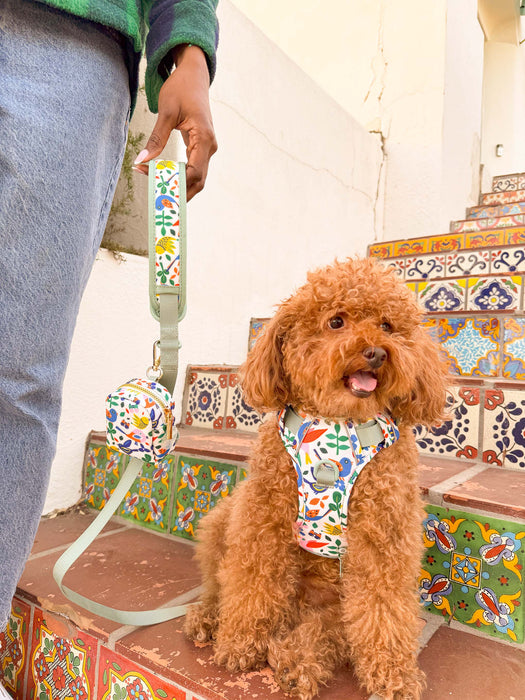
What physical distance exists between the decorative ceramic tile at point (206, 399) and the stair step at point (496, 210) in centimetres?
287

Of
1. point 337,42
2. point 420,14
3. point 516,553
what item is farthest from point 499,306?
point 337,42

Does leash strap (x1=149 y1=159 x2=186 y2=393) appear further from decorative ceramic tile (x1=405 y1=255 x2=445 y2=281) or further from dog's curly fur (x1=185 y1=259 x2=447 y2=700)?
decorative ceramic tile (x1=405 y1=255 x2=445 y2=281)

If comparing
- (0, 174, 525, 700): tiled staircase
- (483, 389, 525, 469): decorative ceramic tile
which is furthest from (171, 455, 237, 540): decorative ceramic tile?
(483, 389, 525, 469): decorative ceramic tile

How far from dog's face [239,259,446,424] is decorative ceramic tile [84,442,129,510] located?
917 mm

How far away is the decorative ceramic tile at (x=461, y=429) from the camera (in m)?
1.55

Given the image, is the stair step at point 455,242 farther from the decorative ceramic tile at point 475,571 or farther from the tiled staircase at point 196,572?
the decorative ceramic tile at point 475,571

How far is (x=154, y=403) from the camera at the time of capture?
90 cm

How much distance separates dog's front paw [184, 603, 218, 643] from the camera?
1.04m

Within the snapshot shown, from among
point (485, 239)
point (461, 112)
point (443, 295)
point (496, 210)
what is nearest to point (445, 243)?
point (485, 239)

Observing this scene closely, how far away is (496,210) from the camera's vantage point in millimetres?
4008

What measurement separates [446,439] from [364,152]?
277 centimetres

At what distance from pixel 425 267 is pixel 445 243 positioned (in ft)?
1.17

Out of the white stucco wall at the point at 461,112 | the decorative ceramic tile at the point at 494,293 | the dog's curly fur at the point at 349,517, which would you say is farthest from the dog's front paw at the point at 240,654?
the white stucco wall at the point at 461,112

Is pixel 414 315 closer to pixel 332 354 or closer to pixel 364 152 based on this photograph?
pixel 332 354
